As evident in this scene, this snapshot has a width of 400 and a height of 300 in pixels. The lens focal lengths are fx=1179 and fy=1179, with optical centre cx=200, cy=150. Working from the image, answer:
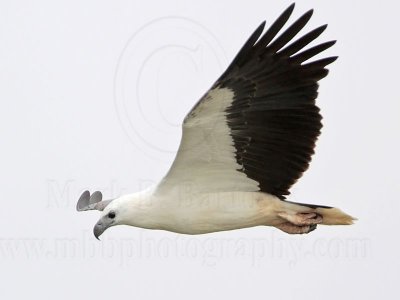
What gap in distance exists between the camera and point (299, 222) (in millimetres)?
14539

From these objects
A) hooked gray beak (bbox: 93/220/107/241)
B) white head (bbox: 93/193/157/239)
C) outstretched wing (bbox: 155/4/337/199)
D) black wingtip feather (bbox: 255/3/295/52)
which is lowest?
hooked gray beak (bbox: 93/220/107/241)

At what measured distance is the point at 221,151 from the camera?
14.0m

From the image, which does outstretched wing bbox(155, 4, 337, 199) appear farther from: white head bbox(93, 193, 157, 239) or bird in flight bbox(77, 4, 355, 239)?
white head bbox(93, 193, 157, 239)

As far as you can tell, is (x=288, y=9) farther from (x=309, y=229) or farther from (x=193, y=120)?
(x=309, y=229)

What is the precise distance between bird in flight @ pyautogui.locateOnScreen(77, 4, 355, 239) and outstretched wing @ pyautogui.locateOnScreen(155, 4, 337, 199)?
1 centimetres

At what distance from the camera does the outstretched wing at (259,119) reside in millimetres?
13414

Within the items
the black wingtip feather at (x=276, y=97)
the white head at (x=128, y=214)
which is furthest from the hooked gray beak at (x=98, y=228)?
the black wingtip feather at (x=276, y=97)

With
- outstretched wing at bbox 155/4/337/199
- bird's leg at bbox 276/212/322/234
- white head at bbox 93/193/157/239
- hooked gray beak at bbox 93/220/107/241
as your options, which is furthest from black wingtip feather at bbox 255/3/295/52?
hooked gray beak at bbox 93/220/107/241

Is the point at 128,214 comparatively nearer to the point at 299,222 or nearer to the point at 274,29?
the point at 299,222

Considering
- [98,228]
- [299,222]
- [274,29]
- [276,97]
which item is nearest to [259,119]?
[276,97]

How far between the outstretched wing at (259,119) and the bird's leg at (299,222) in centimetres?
42

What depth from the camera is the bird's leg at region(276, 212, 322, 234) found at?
14.5m

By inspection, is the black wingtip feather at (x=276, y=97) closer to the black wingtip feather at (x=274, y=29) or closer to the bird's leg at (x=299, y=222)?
the black wingtip feather at (x=274, y=29)

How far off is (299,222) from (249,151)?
1167 mm
